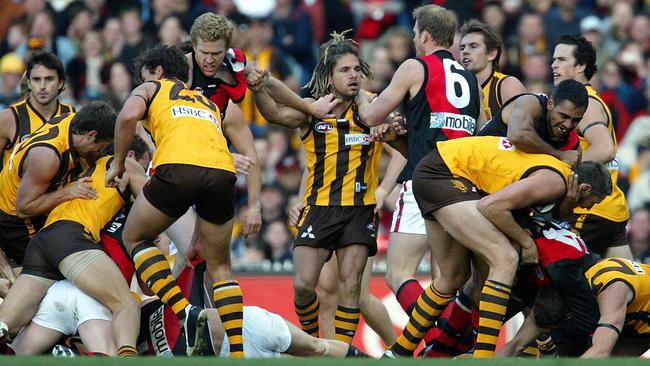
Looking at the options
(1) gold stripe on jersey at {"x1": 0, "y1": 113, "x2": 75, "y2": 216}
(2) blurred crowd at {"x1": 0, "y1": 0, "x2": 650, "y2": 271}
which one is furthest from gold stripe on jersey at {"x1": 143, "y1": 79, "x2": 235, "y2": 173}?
(2) blurred crowd at {"x1": 0, "y1": 0, "x2": 650, "y2": 271}

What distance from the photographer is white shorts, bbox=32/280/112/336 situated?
30.7ft

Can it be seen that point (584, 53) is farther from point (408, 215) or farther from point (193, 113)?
point (193, 113)

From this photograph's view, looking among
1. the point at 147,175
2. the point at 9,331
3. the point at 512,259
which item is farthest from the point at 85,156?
the point at 512,259

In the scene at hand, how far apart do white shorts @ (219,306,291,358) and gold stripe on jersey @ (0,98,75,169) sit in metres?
2.48

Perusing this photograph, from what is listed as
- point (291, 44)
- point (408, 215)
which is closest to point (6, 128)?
point (408, 215)

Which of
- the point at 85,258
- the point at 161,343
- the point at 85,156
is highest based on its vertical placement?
the point at 85,156

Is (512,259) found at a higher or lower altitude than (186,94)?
lower

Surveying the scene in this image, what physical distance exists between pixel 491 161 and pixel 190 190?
6.56ft

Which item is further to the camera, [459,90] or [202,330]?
[459,90]

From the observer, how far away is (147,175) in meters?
10.2

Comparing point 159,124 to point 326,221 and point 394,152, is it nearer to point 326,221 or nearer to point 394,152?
point 326,221

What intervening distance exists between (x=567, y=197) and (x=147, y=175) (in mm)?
3209

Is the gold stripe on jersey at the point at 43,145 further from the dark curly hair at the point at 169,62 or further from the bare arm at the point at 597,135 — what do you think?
the bare arm at the point at 597,135

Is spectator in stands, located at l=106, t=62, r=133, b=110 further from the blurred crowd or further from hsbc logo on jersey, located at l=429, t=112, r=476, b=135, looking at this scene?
hsbc logo on jersey, located at l=429, t=112, r=476, b=135
